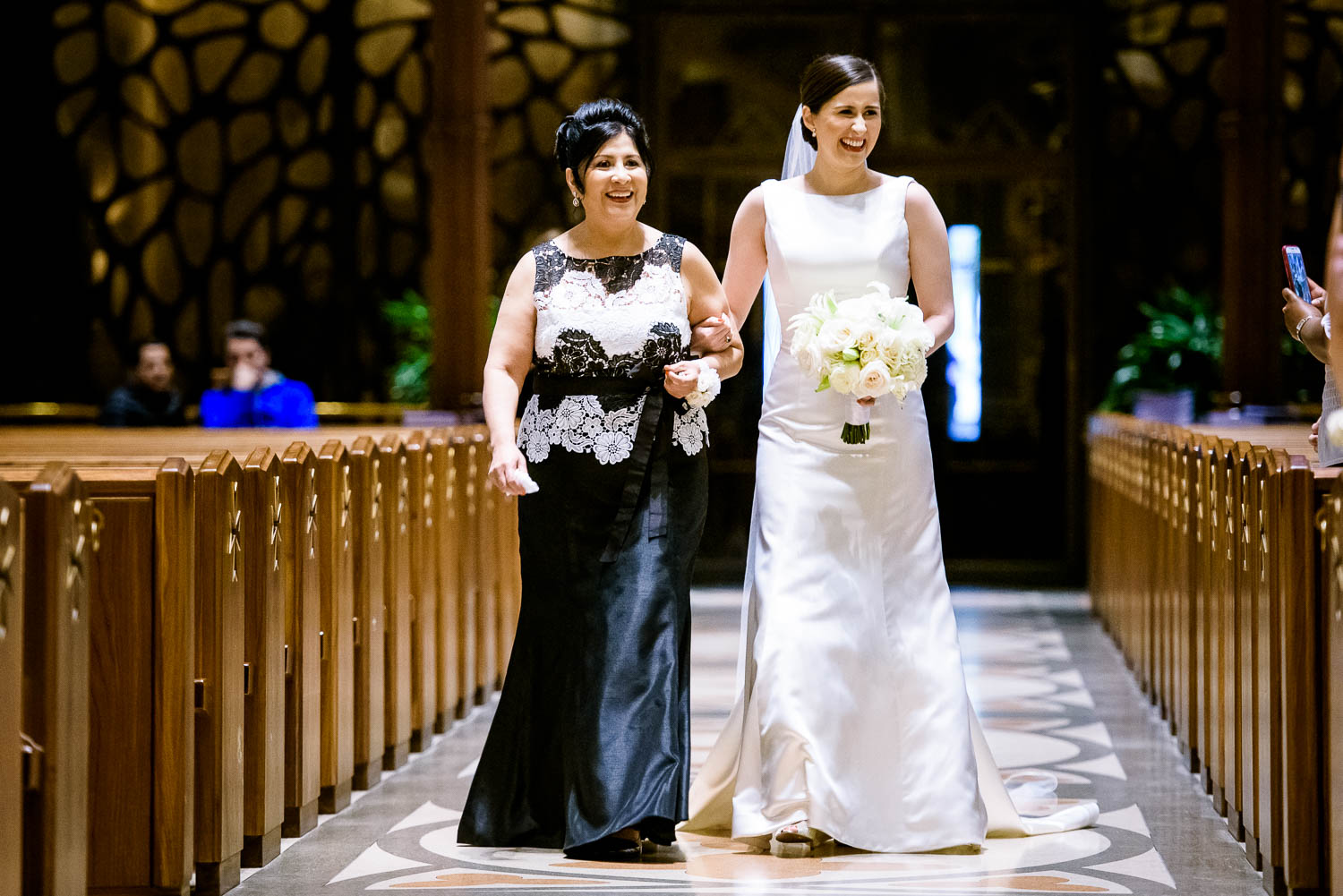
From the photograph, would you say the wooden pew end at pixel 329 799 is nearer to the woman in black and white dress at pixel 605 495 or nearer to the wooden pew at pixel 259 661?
the wooden pew at pixel 259 661

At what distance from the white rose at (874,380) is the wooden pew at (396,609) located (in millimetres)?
1961

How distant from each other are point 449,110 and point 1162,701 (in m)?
4.70

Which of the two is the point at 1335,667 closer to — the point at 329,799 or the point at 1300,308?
the point at 1300,308

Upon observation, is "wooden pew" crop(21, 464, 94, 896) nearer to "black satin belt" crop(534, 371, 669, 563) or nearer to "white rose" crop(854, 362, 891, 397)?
"black satin belt" crop(534, 371, 669, 563)

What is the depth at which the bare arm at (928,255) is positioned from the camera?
4184 millimetres

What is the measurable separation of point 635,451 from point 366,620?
4.91ft

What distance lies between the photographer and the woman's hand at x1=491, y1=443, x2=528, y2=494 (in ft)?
12.5

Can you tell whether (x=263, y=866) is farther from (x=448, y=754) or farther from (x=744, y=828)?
(x=448, y=754)

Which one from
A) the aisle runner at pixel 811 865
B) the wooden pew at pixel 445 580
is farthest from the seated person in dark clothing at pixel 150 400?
the aisle runner at pixel 811 865

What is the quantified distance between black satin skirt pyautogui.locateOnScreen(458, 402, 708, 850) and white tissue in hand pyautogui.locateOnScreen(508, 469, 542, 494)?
11.0 inches

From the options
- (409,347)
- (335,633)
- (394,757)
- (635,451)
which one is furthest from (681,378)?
(409,347)

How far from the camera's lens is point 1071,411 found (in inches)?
454

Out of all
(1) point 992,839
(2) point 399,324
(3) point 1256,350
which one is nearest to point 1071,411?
(3) point 1256,350

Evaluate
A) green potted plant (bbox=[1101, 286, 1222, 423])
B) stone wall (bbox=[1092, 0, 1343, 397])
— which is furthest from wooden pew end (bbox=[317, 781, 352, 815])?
stone wall (bbox=[1092, 0, 1343, 397])
